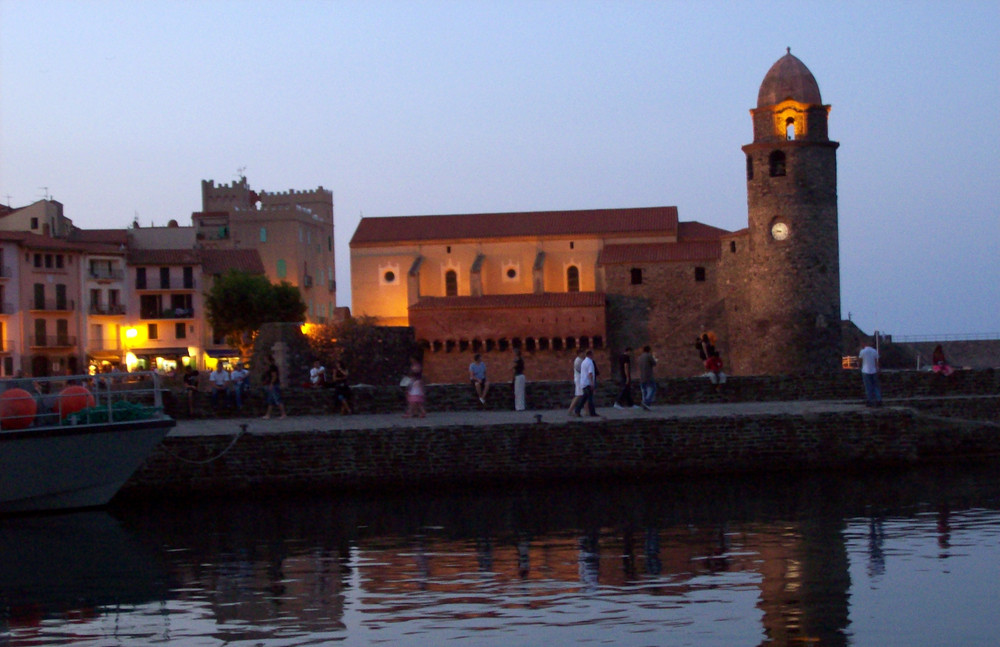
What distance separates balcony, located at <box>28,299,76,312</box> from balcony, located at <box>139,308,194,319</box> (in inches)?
204

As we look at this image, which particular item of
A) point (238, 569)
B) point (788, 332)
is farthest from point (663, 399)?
point (788, 332)

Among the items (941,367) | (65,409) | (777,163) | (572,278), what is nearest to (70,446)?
(65,409)

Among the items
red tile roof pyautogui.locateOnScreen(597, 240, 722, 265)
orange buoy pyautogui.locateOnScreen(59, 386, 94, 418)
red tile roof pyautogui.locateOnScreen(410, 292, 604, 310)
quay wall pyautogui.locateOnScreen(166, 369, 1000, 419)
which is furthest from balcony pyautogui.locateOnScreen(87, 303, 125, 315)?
orange buoy pyautogui.locateOnScreen(59, 386, 94, 418)

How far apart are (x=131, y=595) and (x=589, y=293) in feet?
167

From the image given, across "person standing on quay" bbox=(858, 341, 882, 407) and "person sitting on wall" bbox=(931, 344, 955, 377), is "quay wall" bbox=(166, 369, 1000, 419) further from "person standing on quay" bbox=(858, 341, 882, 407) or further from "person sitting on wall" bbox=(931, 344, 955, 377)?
"person standing on quay" bbox=(858, 341, 882, 407)

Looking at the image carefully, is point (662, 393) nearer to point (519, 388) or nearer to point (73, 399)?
point (519, 388)

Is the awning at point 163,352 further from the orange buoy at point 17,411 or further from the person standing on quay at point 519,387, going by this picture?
the orange buoy at point 17,411

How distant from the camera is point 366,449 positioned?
18609mm

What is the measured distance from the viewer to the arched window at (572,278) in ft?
221

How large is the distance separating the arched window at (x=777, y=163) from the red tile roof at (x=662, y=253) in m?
7.06

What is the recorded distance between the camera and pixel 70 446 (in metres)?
16.6

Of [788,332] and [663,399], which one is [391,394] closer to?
[663,399]

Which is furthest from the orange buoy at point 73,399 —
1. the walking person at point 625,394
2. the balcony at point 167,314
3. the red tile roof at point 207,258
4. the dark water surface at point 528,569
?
the balcony at point 167,314

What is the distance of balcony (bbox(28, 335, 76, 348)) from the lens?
56022mm
